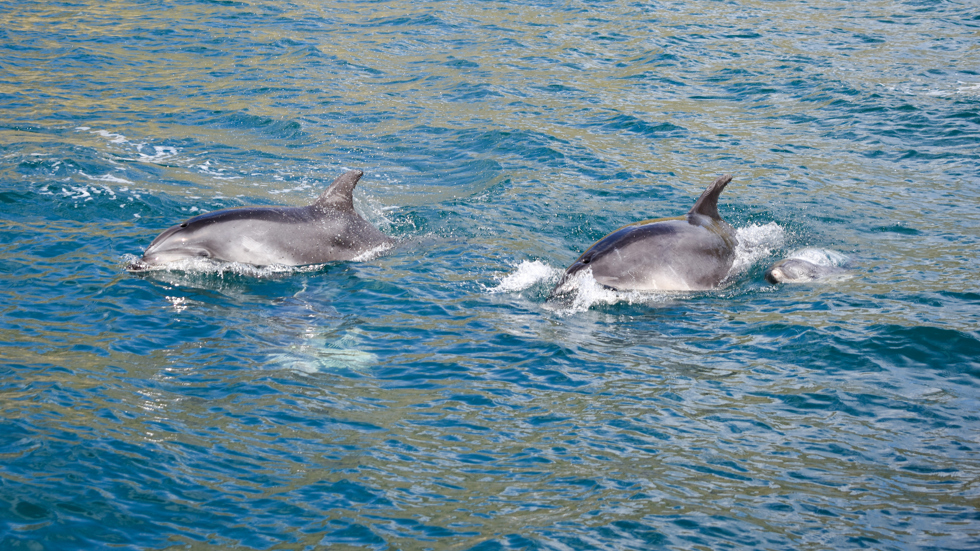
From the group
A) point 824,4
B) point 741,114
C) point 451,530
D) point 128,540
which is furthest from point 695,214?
point 824,4

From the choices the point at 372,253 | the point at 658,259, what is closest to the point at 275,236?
the point at 372,253

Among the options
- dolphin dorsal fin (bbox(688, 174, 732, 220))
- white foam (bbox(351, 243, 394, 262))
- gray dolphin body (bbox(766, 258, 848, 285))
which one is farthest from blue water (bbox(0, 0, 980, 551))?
dolphin dorsal fin (bbox(688, 174, 732, 220))

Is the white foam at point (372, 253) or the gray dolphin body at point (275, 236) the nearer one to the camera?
the gray dolphin body at point (275, 236)

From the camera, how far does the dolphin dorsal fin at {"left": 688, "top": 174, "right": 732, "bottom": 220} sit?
11.4 meters

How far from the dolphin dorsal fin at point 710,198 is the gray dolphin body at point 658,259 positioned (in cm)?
38

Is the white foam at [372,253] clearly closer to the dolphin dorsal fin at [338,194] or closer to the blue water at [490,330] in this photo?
the blue water at [490,330]

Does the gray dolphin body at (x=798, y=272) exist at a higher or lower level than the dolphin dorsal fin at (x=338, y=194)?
lower

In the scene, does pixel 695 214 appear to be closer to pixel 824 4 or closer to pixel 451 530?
pixel 451 530

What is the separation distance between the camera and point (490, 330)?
959cm

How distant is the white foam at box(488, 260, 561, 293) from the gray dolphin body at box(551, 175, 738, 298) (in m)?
0.65

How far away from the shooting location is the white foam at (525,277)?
35.5 ft

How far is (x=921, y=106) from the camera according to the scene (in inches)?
742

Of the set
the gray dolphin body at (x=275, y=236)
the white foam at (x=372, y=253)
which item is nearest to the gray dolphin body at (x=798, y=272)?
the white foam at (x=372, y=253)

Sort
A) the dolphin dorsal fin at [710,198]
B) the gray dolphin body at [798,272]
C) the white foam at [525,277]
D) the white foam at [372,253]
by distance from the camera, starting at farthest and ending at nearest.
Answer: the white foam at [372,253] → the dolphin dorsal fin at [710,198] → the gray dolphin body at [798,272] → the white foam at [525,277]
